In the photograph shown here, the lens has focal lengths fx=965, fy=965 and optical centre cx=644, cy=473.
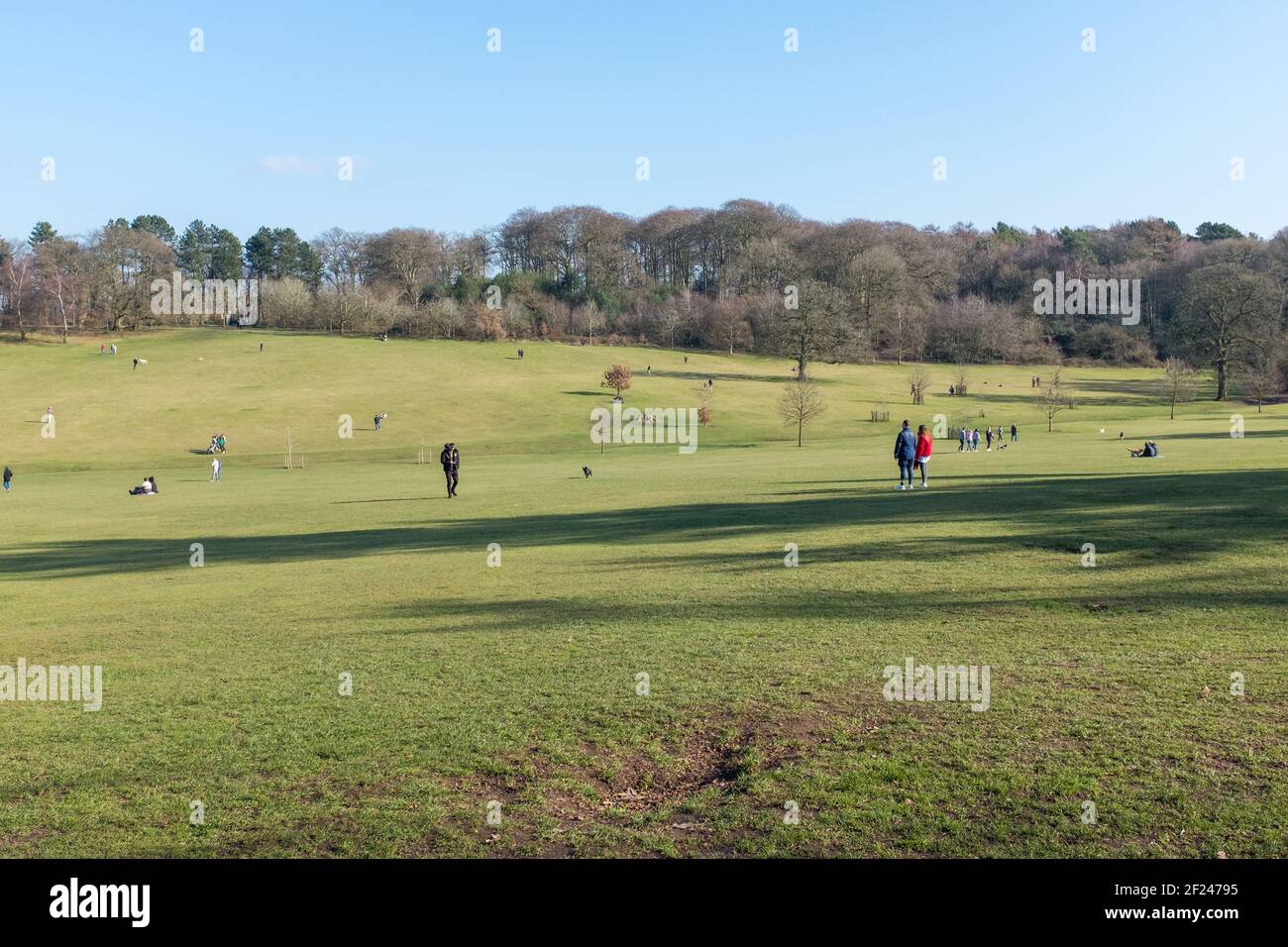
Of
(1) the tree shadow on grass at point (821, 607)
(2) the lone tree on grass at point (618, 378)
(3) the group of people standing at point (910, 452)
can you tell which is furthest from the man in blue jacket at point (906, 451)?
(2) the lone tree on grass at point (618, 378)

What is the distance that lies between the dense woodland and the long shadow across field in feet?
289

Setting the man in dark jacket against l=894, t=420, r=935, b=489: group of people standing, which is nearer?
l=894, t=420, r=935, b=489: group of people standing

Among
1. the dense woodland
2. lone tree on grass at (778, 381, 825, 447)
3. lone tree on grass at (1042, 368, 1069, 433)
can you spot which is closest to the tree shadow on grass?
lone tree on grass at (778, 381, 825, 447)

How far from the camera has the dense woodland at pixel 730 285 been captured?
119812mm

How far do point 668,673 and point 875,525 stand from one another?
13635 millimetres

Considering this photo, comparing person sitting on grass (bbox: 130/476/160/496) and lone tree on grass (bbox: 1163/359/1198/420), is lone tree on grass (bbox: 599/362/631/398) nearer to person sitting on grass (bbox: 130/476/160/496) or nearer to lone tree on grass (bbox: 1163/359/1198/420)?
lone tree on grass (bbox: 1163/359/1198/420)

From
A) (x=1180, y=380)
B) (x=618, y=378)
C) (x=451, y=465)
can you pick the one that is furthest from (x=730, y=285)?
(x=451, y=465)

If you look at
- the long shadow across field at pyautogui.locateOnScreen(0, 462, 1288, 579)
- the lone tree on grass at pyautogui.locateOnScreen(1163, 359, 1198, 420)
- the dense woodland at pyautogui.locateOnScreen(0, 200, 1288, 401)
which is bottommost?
the long shadow across field at pyautogui.locateOnScreen(0, 462, 1288, 579)

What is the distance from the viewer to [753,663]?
11.8 metres

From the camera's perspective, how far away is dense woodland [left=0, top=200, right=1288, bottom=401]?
119812 millimetres

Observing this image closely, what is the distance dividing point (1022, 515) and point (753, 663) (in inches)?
581

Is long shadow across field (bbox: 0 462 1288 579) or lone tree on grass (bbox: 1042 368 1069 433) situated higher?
lone tree on grass (bbox: 1042 368 1069 433)

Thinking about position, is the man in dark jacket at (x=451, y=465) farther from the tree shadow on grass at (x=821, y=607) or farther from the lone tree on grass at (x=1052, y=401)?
the lone tree on grass at (x=1052, y=401)
